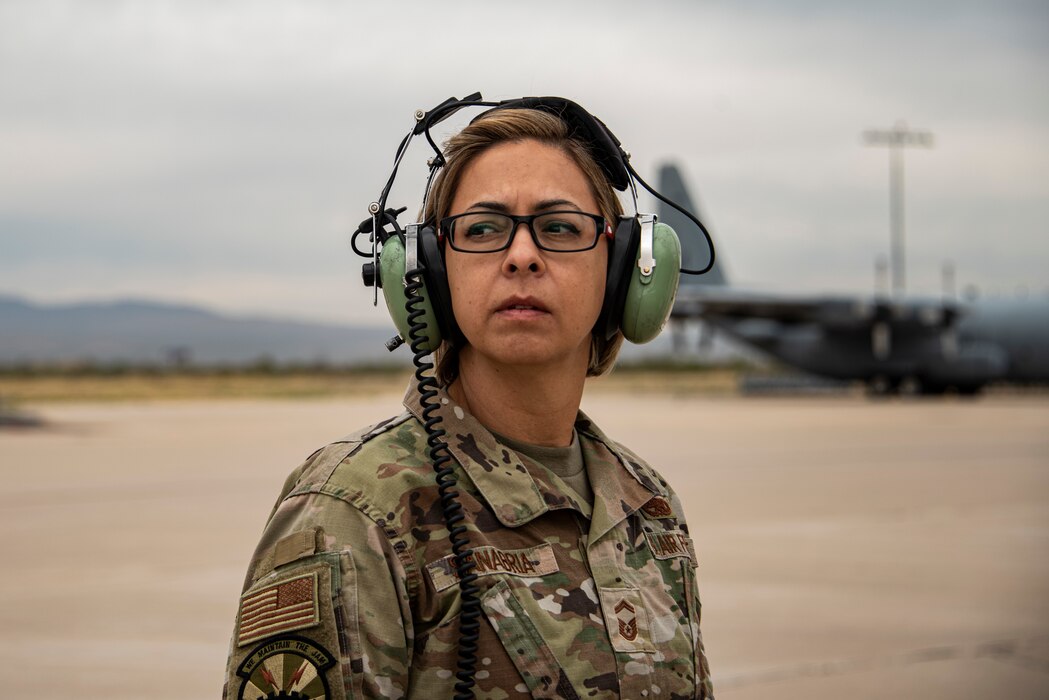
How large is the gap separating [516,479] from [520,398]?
0.16 m

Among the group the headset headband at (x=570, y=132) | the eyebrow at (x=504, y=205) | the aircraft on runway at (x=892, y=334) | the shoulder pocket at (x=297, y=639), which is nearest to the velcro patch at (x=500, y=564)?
the shoulder pocket at (x=297, y=639)

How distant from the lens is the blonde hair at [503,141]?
6.24 feet

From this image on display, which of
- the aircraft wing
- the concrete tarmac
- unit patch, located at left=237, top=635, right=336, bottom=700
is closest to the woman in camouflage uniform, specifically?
unit patch, located at left=237, top=635, right=336, bottom=700

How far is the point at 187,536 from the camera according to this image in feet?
30.2

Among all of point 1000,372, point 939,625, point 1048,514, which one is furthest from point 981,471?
A: point 1000,372

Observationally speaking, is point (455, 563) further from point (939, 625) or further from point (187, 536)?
point (187, 536)

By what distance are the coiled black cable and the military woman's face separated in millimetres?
79

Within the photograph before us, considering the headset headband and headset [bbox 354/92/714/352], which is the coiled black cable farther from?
the headset headband

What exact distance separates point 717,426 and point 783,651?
16823mm

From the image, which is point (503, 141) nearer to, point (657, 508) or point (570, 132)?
point (570, 132)

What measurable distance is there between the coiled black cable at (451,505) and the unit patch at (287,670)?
0.20 m

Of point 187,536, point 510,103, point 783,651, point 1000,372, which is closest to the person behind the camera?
point 510,103

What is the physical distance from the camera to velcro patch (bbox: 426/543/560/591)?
65.1 inches

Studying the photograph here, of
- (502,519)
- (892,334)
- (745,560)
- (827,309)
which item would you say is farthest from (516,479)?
(892,334)
